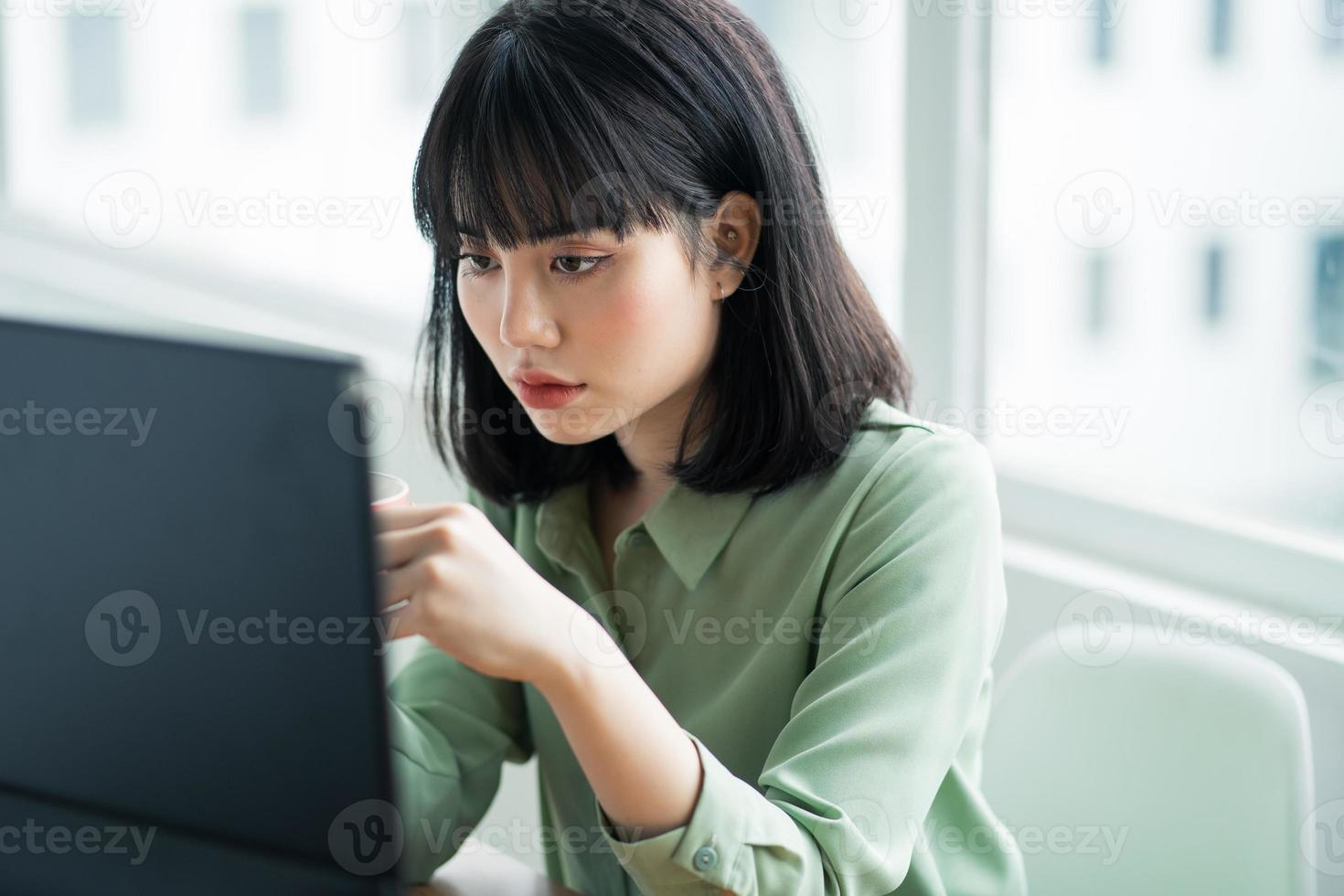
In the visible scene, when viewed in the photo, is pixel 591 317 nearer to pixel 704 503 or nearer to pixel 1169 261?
pixel 704 503

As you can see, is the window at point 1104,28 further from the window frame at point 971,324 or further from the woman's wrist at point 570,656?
the woman's wrist at point 570,656

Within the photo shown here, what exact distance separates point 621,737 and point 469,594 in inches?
6.7

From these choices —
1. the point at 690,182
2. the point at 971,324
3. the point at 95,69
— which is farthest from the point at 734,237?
the point at 95,69

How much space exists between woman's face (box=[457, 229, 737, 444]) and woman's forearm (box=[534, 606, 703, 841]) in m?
0.29

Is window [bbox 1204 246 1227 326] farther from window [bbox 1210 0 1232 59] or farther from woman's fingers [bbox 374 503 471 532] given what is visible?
woman's fingers [bbox 374 503 471 532]

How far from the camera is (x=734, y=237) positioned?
113 centimetres

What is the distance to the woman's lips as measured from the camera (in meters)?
1.06

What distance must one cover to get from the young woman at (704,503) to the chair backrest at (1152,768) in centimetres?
13

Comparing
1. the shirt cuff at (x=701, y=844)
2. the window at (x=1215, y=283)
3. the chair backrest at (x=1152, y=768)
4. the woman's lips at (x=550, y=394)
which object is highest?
the window at (x=1215, y=283)

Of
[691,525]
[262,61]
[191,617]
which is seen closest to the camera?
[191,617]

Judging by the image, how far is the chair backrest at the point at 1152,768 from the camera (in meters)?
1.15

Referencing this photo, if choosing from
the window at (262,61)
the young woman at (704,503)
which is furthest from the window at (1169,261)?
the window at (262,61)

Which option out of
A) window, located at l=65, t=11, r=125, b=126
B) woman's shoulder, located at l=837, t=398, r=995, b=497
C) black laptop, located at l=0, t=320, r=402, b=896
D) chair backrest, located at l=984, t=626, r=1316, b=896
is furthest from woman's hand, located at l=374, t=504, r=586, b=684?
window, located at l=65, t=11, r=125, b=126

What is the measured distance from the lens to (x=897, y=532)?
1047 millimetres
